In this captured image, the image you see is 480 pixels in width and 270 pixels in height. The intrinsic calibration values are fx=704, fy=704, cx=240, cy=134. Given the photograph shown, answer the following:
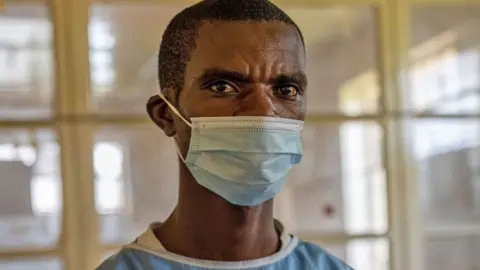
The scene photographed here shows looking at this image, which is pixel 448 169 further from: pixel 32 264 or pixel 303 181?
pixel 32 264

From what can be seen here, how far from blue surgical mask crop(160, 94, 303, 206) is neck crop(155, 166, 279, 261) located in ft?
0.08

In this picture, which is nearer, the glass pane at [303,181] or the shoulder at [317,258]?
the shoulder at [317,258]

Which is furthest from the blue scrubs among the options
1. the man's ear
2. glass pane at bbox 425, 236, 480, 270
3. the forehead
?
glass pane at bbox 425, 236, 480, 270

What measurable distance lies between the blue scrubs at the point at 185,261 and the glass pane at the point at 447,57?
1.18 meters

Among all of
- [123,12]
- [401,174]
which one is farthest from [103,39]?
A: [401,174]

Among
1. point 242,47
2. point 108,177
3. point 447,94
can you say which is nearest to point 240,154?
point 242,47

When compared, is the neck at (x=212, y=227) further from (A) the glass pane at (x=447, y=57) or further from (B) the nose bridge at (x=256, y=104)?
(A) the glass pane at (x=447, y=57)

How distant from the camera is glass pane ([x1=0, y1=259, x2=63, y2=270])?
1.88 m

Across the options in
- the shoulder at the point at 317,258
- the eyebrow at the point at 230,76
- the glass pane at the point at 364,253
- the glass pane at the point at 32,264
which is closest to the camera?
the eyebrow at the point at 230,76

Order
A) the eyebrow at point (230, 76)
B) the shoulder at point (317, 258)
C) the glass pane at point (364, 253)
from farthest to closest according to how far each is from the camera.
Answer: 1. the glass pane at point (364, 253)
2. the shoulder at point (317, 258)
3. the eyebrow at point (230, 76)

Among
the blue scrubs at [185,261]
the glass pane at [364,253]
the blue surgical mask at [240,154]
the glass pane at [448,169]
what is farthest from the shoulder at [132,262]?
the glass pane at [448,169]

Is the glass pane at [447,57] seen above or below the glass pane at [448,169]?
above

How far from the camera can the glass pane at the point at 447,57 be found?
2.15m

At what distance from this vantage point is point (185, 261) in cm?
99
